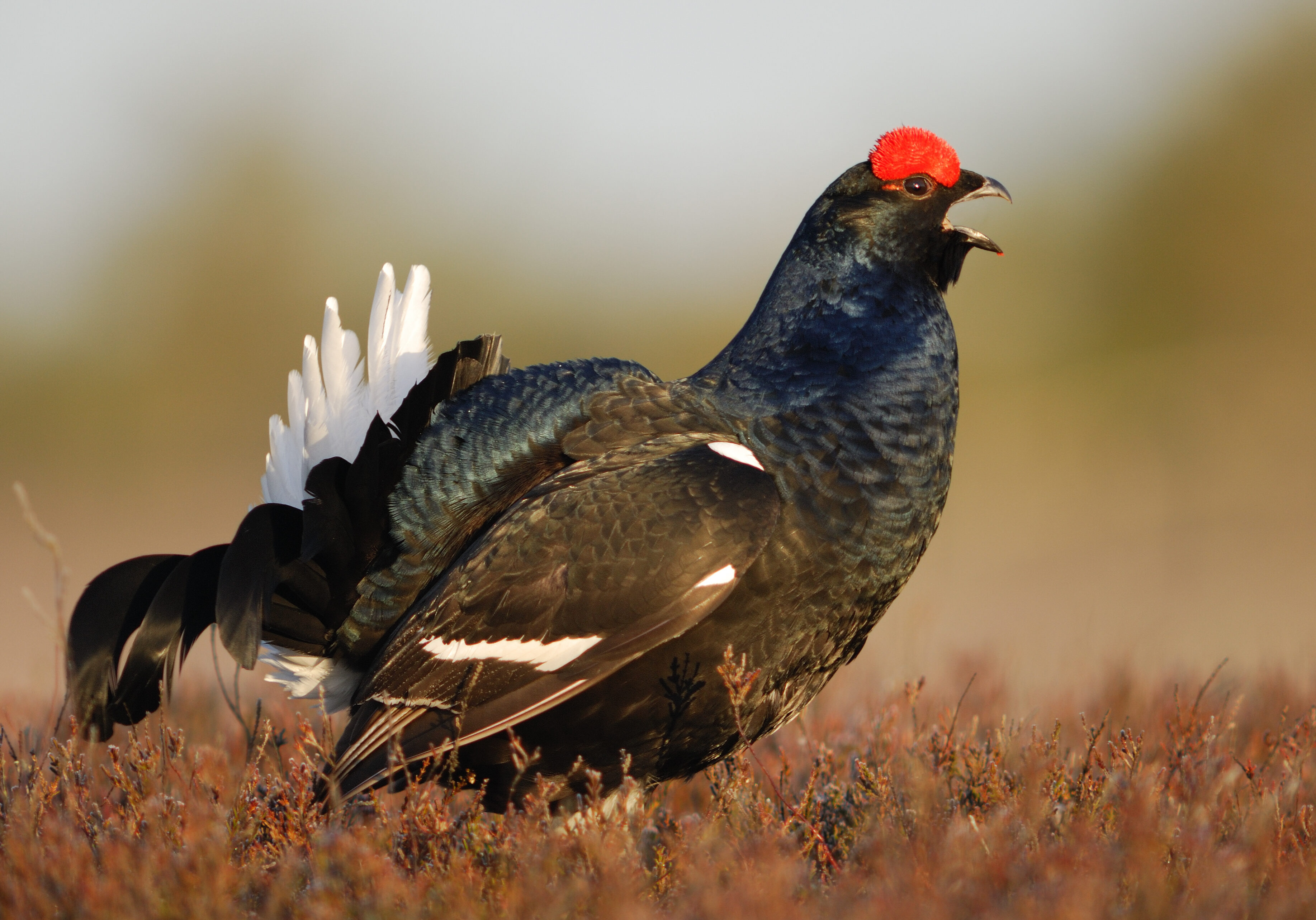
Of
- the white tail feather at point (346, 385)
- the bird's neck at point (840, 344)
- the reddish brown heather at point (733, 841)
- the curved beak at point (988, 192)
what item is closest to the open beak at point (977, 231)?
the curved beak at point (988, 192)

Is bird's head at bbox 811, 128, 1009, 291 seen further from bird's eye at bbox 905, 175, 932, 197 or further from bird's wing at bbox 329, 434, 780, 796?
bird's wing at bbox 329, 434, 780, 796

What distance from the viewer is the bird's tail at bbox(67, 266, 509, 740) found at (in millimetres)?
3559

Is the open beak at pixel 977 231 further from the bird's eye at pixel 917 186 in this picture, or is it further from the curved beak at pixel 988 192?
the bird's eye at pixel 917 186

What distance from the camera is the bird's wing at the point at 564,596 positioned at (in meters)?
2.89

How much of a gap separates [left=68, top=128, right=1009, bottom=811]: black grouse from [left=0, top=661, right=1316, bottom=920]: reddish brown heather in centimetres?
20

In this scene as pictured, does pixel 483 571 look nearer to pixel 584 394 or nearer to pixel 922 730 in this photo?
pixel 584 394

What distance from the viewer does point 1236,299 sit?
15695mm

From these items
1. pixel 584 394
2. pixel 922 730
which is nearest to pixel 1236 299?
pixel 922 730

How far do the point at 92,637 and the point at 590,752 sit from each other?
199 centimetres

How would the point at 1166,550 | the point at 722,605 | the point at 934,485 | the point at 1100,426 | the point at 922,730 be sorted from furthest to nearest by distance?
the point at 1100,426
the point at 1166,550
the point at 922,730
the point at 934,485
the point at 722,605

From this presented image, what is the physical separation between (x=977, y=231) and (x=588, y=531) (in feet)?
5.92

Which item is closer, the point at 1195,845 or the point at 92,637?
the point at 1195,845

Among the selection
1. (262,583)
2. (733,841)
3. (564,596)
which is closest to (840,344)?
(564,596)

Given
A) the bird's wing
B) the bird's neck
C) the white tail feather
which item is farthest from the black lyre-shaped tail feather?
the bird's neck
